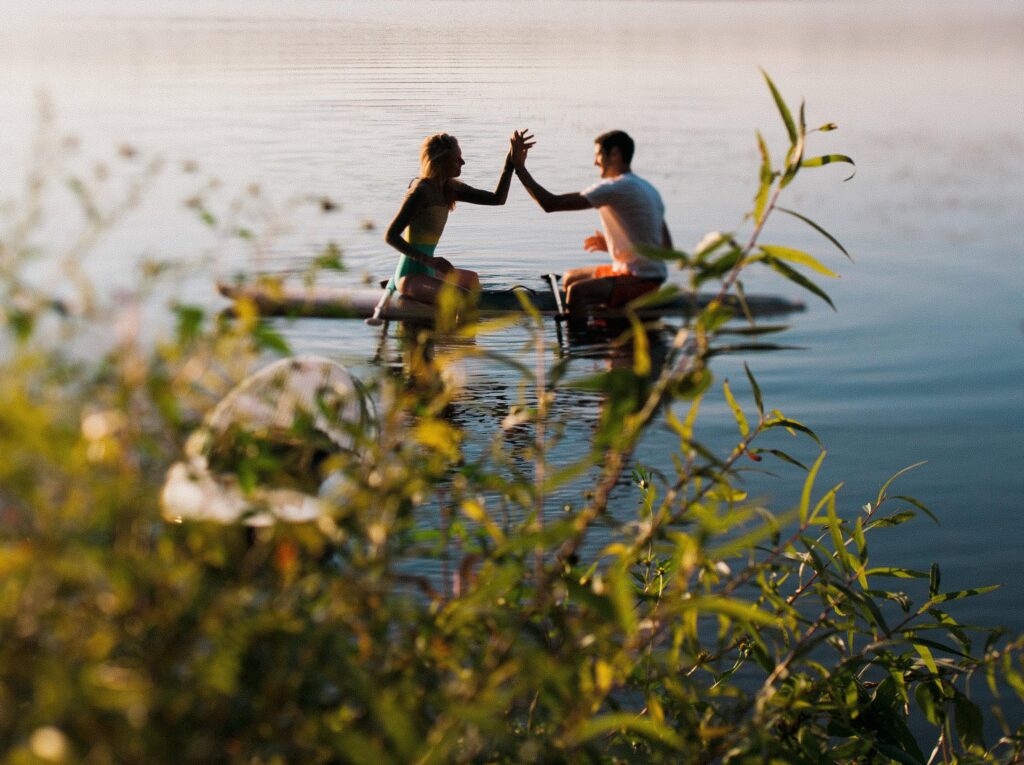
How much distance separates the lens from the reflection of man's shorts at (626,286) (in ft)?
29.6

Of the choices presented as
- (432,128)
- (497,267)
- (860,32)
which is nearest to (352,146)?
(432,128)

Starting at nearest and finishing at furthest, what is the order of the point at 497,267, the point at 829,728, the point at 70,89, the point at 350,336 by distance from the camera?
the point at 829,728 → the point at 350,336 → the point at 497,267 → the point at 70,89

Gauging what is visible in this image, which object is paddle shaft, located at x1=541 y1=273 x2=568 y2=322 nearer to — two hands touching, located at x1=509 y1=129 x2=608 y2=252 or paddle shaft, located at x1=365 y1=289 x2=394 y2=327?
two hands touching, located at x1=509 y1=129 x2=608 y2=252

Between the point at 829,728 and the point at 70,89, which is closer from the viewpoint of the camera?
the point at 829,728

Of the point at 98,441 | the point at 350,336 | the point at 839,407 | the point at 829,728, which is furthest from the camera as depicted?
the point at 350,336

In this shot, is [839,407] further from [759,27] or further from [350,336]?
[759,27]

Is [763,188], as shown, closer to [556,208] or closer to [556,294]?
[556,208]

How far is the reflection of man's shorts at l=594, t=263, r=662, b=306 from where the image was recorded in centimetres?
901

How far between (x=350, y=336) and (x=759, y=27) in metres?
35.1

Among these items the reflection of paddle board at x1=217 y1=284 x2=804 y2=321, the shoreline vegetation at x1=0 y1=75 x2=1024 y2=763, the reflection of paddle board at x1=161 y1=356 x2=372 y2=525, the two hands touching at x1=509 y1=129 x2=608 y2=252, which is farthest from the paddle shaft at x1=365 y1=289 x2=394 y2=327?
the reflection of paddle board at x1=161 y1=356 x2=372 y2=525

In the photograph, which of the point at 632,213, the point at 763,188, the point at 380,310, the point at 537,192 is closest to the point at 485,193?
the point at 537,192

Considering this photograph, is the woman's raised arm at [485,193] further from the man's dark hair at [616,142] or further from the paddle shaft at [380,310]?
the paddle shaft at [380,310]

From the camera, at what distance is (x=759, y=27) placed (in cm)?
4150

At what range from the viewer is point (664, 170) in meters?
17.0
